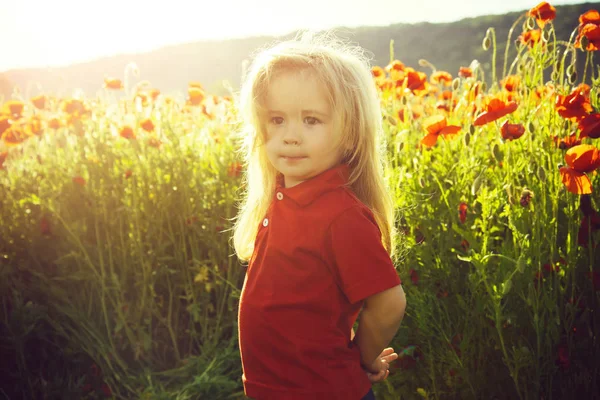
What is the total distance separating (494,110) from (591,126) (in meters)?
→ 0.29

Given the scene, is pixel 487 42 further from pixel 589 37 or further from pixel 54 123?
pixel 54 123

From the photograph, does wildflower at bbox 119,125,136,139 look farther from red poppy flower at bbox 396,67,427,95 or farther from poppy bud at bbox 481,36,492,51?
poppy bud at bbox 481,36,492,51

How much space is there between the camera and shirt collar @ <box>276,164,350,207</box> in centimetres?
132

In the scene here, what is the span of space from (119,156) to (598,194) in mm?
2118

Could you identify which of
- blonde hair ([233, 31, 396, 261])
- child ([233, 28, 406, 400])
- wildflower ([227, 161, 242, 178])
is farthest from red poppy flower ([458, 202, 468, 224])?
wildflower ([227, 161, 242, 178])

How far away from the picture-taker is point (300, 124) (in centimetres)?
131

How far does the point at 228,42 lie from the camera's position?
2355 centimetres

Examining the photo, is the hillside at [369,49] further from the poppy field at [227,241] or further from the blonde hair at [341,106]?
the blonde hair at [341,106]

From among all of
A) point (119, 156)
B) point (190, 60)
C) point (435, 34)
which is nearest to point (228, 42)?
point (190, 60)

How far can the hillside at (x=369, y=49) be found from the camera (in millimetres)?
14602

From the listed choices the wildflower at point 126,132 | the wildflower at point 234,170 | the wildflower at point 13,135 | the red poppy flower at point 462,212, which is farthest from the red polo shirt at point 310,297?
the wildflower at point 13,135

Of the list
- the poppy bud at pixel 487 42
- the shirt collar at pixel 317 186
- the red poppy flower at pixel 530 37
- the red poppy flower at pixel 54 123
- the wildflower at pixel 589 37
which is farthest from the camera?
the red poppy flower at pixel 54 123

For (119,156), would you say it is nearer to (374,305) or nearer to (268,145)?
(268,145)

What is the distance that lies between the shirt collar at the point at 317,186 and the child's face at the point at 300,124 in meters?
0.03
